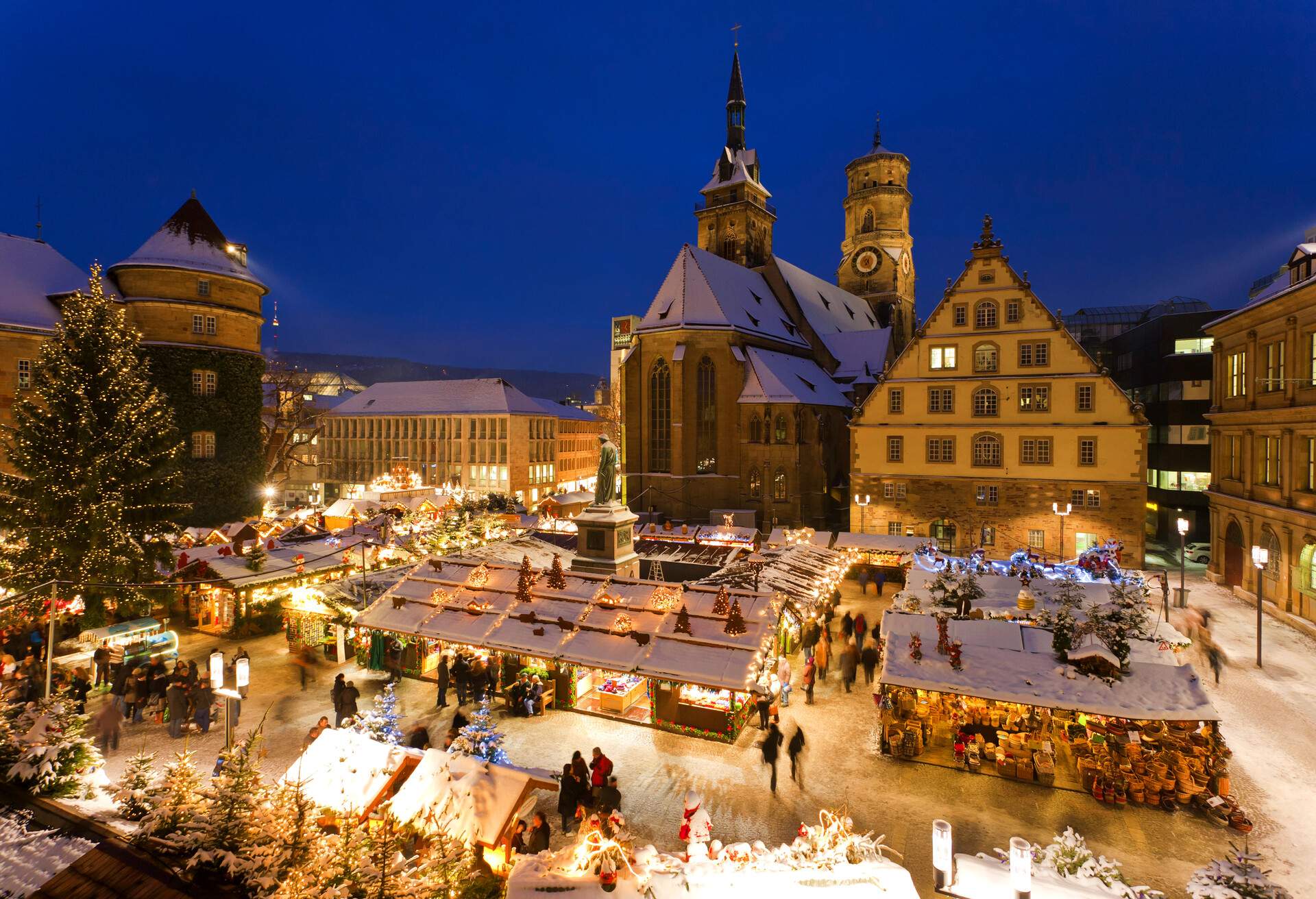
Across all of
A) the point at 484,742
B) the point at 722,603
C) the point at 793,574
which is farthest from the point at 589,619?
the point at 793,574

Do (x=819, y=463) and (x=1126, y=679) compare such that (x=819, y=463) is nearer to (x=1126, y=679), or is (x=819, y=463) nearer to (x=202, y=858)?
(x=1126, y=679)

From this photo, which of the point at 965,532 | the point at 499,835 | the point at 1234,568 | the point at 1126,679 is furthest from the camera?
the point at 965,532

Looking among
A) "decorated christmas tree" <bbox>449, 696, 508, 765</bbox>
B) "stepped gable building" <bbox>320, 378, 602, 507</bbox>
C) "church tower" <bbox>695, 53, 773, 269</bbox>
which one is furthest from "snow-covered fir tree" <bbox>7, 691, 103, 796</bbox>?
"stepped gable building" <bbox>320, 378, 602, 507</bbox>

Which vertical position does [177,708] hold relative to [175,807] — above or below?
below

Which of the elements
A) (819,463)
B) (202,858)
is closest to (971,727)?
(202,858)

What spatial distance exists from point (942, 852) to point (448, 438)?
63263 millimetres

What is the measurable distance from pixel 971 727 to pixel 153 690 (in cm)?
1955

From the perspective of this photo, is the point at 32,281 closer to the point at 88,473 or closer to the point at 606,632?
the point at 88,473

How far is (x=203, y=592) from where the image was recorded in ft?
73.2

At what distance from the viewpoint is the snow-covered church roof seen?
4253 cm

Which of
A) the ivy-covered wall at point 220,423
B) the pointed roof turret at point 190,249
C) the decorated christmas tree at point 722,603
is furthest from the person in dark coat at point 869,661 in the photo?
the pointed roof turret at point 190,249

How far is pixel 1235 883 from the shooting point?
6348mm

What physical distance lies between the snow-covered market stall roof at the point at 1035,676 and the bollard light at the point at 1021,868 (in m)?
5.45

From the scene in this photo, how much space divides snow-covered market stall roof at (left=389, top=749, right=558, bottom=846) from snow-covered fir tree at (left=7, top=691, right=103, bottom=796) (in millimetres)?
3823
